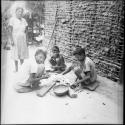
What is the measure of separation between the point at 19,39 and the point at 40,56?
36cm

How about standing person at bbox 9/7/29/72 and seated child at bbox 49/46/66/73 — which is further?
seated child at bbox 49/46/66/73

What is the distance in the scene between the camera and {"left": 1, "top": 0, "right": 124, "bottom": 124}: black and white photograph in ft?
12.1

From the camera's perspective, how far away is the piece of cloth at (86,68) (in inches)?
150

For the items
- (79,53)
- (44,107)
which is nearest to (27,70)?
(44,107)

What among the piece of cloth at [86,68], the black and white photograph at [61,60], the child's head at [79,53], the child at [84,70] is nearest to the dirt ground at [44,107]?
the black and white photograph at [61,60]

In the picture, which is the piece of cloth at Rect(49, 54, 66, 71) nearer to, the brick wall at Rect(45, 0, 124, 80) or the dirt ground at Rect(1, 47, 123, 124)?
the brick wall at Rect(45, 0, 124, 80)

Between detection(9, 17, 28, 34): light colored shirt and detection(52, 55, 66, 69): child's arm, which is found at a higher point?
detection(9, 17, 28, 34): light colored shirt

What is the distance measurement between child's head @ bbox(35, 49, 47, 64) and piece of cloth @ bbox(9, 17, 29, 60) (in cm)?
13

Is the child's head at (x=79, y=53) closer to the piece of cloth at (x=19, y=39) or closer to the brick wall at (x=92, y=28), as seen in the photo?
the brick wall at (x=92, y=28)

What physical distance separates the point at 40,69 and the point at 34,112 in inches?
22.4

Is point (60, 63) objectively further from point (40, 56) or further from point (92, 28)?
point (92, 28)

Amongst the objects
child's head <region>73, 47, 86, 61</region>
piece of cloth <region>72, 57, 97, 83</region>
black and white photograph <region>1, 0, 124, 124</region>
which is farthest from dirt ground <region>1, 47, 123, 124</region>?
child's head <region>73, 47, 86, 61</region>

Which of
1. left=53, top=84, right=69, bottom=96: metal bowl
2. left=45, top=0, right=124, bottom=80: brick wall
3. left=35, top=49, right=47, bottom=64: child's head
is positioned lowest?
left=53, top=84, right=69, bottom=96: metal bowl

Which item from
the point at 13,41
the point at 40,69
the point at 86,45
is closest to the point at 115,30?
the point at 86,45
